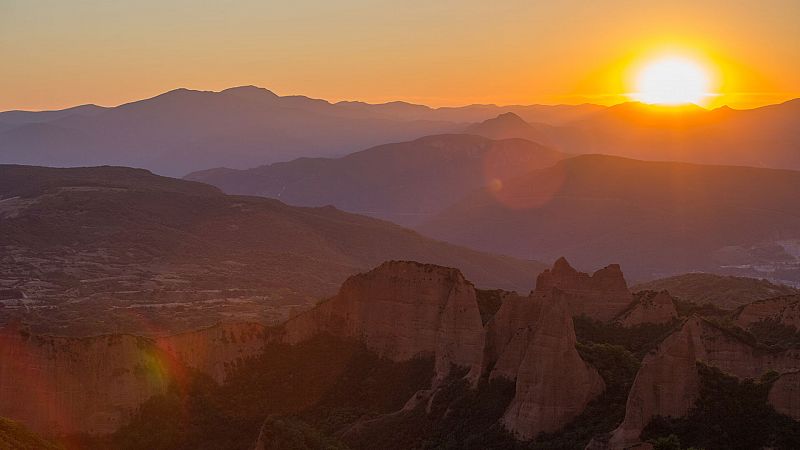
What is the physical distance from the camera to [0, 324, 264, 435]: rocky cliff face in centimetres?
3925

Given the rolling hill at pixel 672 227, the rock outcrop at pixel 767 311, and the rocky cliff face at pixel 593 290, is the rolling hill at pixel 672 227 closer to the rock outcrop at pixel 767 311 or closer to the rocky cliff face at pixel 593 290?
the rock outcrop at pixel 767 311

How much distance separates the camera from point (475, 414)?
3503 centimetres

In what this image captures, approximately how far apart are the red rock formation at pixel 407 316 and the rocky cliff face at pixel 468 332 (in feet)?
0.15

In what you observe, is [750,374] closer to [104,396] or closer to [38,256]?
[104,396]

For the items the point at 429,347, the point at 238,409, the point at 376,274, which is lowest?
the point at 238,409

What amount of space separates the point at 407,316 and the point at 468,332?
545cm

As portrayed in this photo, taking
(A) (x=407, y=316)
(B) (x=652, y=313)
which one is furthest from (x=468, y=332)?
(B) (x=652, y=313)

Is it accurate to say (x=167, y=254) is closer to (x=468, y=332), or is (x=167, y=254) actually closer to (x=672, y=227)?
(x=468, y=332)

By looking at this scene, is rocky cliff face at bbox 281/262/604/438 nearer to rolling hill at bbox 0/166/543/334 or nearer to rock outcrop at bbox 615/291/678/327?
rock outcrop at bbox 615/291/678/327

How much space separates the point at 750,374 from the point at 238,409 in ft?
72.3

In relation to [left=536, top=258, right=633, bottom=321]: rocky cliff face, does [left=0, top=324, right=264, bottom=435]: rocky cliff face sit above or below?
below

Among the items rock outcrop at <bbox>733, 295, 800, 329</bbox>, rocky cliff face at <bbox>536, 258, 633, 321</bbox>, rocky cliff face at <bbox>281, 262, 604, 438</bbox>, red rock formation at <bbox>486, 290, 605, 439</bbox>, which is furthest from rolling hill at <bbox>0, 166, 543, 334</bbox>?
red rock formation at <bbox>486, 290, 605, 439</bbox>

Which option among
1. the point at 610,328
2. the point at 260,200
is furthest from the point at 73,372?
the point at 260,200

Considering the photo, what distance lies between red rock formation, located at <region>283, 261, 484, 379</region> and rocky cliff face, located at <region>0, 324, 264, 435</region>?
8603 mm
